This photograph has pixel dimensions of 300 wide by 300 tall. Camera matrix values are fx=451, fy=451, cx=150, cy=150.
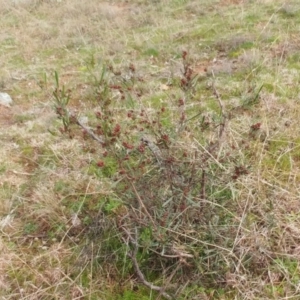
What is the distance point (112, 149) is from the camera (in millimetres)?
2176

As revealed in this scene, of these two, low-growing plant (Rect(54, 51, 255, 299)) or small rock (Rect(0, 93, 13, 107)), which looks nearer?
low-growing plant (Rect(54, 51, 255, 299))

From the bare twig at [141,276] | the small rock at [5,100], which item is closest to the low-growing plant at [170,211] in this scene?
the bare twig at [141,276]

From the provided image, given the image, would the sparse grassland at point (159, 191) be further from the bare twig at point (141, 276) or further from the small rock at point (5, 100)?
the small rock at point (5, 100)

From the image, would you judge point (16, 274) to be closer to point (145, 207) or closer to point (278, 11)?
point (145, 207)

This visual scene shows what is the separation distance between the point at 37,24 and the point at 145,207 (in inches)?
248

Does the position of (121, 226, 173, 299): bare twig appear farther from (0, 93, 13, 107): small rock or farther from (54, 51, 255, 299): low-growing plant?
(0, 93, 13, 107): small rock

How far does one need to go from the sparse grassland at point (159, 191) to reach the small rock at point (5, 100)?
0.23 metres

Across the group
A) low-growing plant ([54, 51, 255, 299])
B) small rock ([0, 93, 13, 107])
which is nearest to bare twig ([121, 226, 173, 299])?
low-growing plant ([54, 51, 255, 299])

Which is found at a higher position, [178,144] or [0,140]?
[178,144]

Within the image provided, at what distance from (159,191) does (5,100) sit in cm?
307

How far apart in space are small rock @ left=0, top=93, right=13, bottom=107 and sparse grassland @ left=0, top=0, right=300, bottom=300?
0.23m

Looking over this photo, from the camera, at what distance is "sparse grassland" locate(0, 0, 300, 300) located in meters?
2.32

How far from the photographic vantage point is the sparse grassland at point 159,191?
2320mm

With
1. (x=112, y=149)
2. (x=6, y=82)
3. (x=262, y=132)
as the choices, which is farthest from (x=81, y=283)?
(x=6, y=82)
